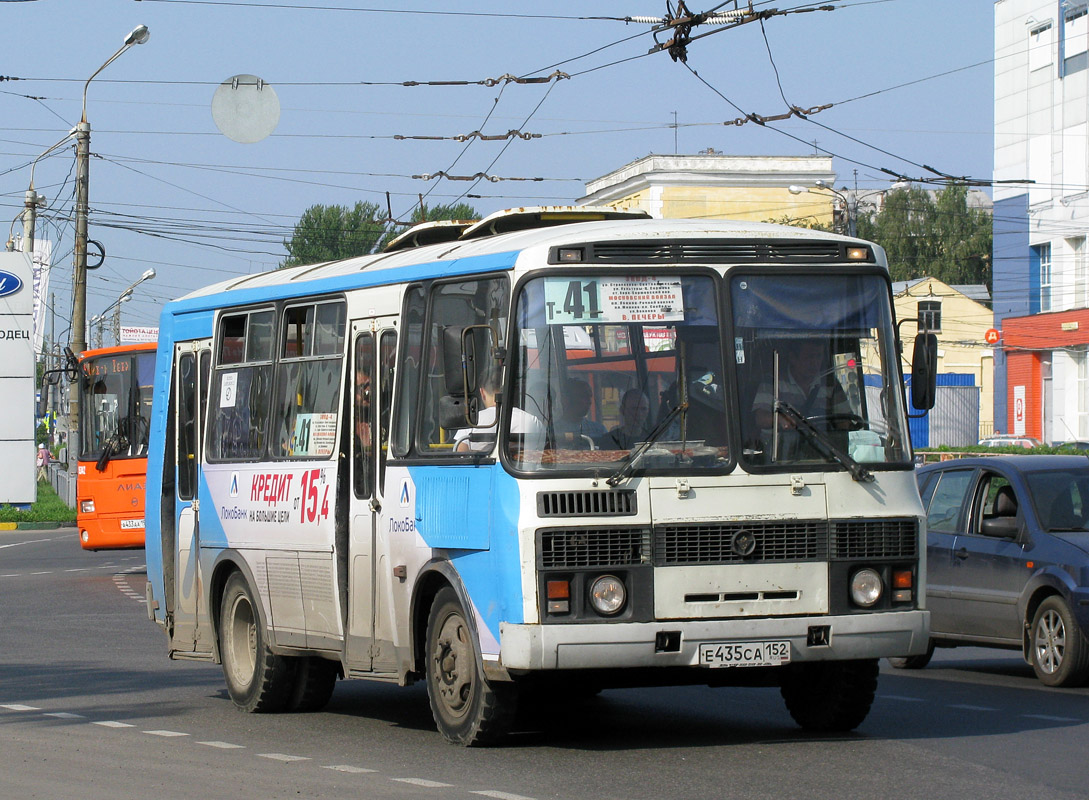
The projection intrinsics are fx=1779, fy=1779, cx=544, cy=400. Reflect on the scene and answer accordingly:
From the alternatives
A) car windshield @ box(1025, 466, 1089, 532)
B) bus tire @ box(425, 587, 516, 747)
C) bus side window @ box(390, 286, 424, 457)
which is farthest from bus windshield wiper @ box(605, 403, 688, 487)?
car windshield @ box(1025, 466, 1089, 532)

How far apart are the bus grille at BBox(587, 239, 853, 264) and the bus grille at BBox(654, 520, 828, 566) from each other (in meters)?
1.39

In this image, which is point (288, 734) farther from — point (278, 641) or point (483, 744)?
point (483, 744)

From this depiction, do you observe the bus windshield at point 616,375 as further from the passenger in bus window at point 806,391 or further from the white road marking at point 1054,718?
the white road marking at point 1054,718

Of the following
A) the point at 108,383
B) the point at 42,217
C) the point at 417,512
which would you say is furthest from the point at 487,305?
the point at 42,217

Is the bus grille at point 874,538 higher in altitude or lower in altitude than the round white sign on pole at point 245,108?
lower

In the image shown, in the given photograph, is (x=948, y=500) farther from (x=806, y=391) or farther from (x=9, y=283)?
(x=9, y=283)

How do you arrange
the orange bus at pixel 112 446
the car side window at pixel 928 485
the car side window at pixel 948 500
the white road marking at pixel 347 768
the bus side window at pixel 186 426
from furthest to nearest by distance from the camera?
1. the orange bus at pixel 112 446
2. the car side window at pixel 928 485
3. the car side window at pixel 948 500
4. the bus side window at pixel 186 426
5. the white road marking at pixel 347 768

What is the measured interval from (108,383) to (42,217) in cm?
1741

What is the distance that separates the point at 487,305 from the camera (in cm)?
923

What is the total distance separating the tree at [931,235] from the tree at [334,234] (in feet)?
93.9

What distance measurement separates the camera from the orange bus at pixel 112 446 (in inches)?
1124

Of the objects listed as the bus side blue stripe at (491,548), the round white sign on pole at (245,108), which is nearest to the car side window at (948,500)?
the bus side blue stripe at (491,548)

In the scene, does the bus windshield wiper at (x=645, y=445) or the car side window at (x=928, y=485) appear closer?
the bus windshield wiper at (x=645, y=445)

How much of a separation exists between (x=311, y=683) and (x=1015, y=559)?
16.3 feet
